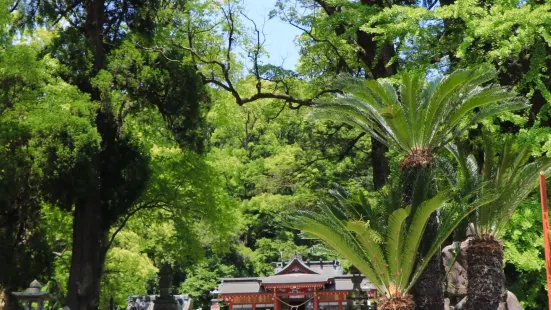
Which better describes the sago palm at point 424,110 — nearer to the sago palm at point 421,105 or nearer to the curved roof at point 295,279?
the sago palm at point 421,105

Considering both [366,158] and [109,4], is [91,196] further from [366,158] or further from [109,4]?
[366,158]

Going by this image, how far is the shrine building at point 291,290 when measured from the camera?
31172 millimetres

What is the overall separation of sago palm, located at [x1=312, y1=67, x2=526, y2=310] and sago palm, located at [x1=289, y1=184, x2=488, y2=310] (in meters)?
0.53

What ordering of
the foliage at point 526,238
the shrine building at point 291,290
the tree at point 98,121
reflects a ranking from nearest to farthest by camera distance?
1. the foliage at point 526,238
2. the tree at point 98,121
3. the shrine building at point 291,290

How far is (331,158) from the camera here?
27500mm

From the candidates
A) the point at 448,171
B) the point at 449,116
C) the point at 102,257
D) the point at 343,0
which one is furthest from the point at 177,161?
the point at 449,116

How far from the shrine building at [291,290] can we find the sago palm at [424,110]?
17665 millimetres

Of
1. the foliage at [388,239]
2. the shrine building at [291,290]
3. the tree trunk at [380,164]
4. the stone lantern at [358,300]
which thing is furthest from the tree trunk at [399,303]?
the shrine building at [291,290]

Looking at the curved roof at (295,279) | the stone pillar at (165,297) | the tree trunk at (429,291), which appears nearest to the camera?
the tree trunk at (429,291)

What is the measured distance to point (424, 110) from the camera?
13367 millimetres

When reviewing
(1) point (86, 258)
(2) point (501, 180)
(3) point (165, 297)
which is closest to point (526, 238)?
(2) point (501, 180)

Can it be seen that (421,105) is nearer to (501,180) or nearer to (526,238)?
(501,180)

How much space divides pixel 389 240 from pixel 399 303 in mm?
1326

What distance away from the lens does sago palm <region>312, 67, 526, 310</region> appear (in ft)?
43.8
